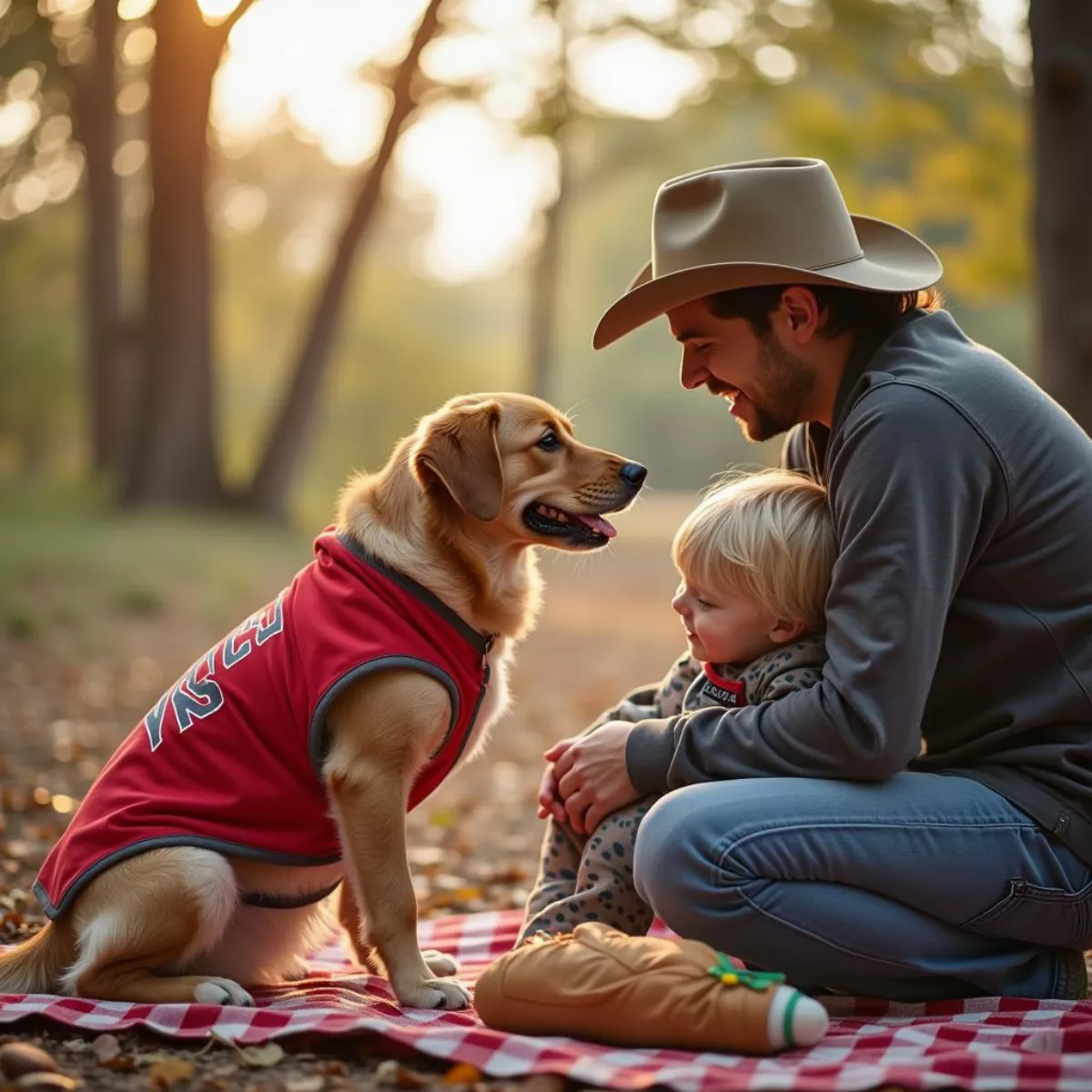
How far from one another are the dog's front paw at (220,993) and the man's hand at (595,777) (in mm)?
875

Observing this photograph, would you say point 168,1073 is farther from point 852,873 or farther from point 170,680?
point 170,680

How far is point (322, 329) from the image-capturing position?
16562mm

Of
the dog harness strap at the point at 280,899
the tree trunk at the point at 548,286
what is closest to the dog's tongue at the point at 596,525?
the dog harness strap at the point at 280,899

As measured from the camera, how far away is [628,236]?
47.0 metres

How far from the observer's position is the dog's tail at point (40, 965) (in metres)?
3.08

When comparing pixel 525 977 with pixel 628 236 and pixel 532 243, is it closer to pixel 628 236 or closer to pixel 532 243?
pixel 532 243

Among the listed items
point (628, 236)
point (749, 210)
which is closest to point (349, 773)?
point (749, 210)

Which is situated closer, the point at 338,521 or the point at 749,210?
the point at 749,210

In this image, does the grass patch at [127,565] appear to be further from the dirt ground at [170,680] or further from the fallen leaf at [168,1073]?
the fallen leaf at [168,1073]

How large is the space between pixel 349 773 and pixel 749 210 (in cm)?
165

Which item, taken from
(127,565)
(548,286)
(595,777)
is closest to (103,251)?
(127,565)

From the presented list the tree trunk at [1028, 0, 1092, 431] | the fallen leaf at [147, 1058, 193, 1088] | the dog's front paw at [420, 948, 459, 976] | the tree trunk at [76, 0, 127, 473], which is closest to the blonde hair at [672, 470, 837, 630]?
the dog's front paw at [420, 948, 459, 976]

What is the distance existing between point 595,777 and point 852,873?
65 centimetres

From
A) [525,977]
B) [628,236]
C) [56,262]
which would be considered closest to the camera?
[525,977]
